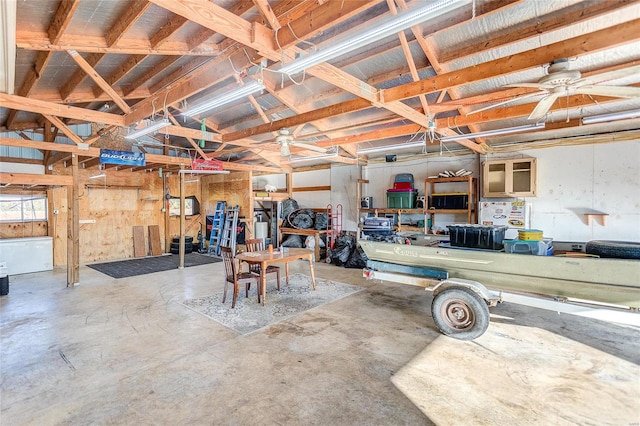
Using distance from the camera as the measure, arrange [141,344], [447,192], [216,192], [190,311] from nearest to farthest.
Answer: [141,344] < [190,311] < [447,192] < [216,192]

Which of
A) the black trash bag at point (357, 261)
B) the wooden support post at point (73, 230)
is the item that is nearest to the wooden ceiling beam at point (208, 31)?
the wooden support post at point (73, 230)

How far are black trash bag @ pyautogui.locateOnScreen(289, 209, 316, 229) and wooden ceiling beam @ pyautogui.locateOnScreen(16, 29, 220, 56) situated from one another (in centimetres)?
610

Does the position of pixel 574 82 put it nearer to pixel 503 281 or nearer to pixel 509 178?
pixel 503 281

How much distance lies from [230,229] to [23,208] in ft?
16.7

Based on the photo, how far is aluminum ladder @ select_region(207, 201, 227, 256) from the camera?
9.84 m

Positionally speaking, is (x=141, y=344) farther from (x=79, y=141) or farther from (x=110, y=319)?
(x=79, y=141)

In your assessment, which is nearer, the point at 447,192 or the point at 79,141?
the point at 79,141

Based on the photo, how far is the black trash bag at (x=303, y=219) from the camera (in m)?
9.25

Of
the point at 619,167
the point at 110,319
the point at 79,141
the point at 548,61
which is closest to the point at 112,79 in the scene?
the point at 79,141

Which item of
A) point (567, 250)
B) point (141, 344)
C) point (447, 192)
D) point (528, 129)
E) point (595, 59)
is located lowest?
point (141, 344)

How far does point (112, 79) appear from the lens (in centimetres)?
427

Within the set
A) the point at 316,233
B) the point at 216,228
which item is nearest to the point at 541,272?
the point at 316,233

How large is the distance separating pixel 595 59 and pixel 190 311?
619 cm

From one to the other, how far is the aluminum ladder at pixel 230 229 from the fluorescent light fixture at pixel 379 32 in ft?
23.3
